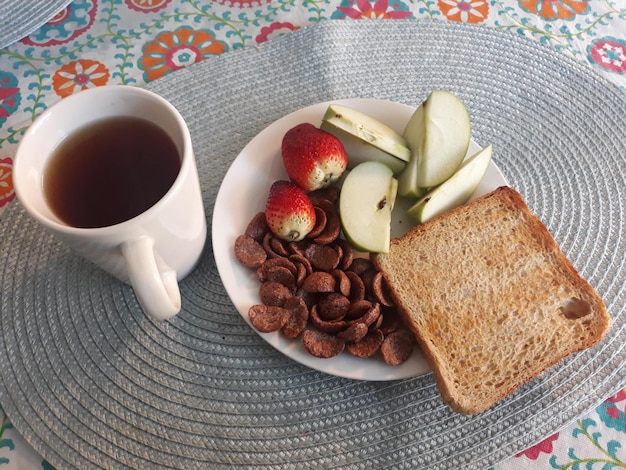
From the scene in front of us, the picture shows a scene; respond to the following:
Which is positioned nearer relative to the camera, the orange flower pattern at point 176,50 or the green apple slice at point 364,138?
the green apple slice at point 364,138

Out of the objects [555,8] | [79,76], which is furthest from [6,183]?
[555,8]

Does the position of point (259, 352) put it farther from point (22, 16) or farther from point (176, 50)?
point (22, 16)

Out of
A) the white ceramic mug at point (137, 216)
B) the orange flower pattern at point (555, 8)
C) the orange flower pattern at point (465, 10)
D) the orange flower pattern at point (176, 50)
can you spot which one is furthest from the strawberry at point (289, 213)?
the orange flower pattern at point (555, 8)

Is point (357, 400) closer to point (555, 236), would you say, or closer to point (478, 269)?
point (478, 269)

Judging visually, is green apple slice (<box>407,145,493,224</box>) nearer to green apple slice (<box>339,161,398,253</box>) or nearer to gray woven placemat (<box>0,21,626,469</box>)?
green apple slice (<box>339,161,398,253</box>)

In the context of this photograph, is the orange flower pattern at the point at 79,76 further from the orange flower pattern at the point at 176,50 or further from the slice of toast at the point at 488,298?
the slice of toast at the point at 488,298

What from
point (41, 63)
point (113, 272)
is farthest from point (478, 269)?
point (41, 63)
